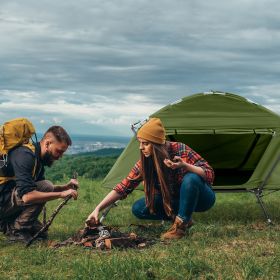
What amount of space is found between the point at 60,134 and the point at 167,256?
5.91 feet

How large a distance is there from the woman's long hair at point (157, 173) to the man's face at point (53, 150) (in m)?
0.90

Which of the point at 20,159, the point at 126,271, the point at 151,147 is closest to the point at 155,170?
the point at 151,147

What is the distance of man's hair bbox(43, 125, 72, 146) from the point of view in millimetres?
5926

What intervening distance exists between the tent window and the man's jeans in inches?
178

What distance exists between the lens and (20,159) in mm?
Answer: 5891

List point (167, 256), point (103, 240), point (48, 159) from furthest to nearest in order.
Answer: point (48, 159)
point (103, 240)
point (167, 256)

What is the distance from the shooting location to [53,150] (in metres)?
6.00

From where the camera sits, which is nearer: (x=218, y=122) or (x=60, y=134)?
(x=60, y=134)

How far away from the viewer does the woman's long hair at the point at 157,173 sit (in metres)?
6.09

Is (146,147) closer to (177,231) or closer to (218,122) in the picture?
(177,231)

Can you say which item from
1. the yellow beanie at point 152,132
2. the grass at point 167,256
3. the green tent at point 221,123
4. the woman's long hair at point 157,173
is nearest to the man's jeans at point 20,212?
the grass at point 167,256

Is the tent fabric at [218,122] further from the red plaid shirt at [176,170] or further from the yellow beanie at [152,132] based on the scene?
the yellow beanie at [152,132]

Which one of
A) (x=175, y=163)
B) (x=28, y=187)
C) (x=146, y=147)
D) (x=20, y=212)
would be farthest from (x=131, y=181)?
(x=20, y=212)

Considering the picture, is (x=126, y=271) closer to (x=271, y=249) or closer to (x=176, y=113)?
(x=271, y=249)
